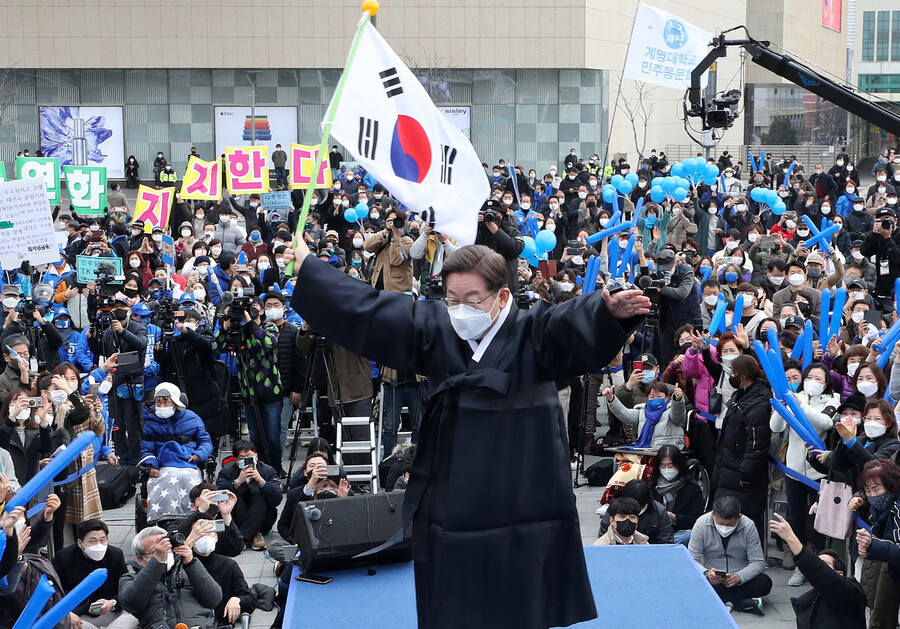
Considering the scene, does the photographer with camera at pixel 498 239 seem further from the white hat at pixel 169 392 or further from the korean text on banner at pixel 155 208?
the korean text on banner at pixel 155 208

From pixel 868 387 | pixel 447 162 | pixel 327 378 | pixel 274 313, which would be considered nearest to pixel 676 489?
pixel 868 387

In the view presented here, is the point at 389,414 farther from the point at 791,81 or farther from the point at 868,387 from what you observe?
the point at 791,81

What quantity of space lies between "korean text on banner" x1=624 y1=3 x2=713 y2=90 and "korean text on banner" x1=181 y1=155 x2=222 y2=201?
6509 millimetres

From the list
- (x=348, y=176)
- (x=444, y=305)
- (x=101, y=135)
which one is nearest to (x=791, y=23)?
(x=101, y=135)

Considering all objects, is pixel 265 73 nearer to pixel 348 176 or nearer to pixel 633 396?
pixel 348 176

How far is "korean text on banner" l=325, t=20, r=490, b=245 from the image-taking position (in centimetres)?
478

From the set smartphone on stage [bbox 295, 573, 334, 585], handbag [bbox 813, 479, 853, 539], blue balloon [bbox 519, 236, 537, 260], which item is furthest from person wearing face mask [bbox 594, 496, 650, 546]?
blue balloon [bbox 519, 236, 537, 260]

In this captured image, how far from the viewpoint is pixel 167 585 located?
7.43 m

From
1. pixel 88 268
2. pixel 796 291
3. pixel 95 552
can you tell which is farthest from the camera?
pixel 88 268

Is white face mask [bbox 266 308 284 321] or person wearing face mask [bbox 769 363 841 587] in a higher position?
white face mask [bbox 266 308 284 321]

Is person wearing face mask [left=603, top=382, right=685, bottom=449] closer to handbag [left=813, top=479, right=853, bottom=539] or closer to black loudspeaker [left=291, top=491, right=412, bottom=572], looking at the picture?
handbag [left=813, top=479, right=853, bottom=539]

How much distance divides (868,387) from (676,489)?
168 centimetres

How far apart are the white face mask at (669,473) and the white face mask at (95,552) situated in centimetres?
418

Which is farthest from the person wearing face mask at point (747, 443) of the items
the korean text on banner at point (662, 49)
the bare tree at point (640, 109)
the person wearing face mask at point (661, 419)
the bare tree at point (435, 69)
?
the bare tree at point (640, 109)
